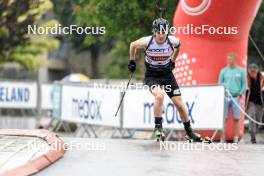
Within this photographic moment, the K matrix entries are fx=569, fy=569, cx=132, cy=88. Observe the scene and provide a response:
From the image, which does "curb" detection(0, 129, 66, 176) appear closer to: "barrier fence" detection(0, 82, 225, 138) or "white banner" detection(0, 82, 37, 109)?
"barrier fence" detection(0, 82, 225, 138)

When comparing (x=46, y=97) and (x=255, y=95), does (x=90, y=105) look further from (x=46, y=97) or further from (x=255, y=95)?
(x=46, y=97)

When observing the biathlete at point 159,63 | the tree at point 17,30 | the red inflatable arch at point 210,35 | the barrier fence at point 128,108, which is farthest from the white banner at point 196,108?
the tree at point 17,30

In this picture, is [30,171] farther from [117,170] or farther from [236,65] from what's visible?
[236,65]

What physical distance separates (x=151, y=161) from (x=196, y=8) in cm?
554

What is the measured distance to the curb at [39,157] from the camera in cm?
614

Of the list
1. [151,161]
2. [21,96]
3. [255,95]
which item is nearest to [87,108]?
[255,95]

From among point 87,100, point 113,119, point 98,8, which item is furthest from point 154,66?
point 98,8

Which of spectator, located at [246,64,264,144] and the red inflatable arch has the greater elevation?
the red inflatable arch

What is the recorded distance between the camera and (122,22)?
16328 mm

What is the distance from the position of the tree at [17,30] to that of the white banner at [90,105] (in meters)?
15.1

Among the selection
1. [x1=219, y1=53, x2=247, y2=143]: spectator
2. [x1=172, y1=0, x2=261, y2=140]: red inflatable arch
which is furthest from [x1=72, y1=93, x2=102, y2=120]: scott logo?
[x1=219, y1=53, x2=247, y2=143]: spectator

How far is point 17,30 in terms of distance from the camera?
32.0 metres

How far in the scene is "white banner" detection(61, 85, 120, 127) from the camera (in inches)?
534

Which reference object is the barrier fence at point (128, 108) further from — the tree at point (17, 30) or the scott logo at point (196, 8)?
the tree at point (17, 30)
